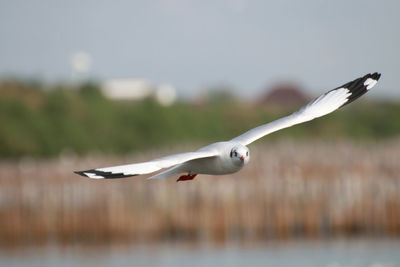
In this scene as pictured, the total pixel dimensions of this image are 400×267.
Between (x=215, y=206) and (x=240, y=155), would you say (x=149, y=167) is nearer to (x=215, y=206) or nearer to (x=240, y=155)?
(x=240, y=155)

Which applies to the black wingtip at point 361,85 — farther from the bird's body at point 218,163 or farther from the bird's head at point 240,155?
the bird's head at point 240,155

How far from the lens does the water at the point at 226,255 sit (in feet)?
76.3

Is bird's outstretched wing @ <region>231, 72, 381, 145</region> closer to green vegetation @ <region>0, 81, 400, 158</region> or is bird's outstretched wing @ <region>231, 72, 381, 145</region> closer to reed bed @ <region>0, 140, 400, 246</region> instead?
reed bed @ <region>0, 140, 400, 246</region>

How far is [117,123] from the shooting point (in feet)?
→ 169

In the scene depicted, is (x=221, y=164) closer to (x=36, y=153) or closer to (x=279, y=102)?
(x=36, y=153)

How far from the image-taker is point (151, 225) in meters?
25.4

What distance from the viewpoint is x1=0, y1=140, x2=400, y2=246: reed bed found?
24.5 metres

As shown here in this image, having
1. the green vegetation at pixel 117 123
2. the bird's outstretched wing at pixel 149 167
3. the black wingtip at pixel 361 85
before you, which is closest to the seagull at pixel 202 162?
the bird's outstretched wing at pixel 149 167

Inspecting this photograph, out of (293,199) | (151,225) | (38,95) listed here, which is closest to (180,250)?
(151,225)

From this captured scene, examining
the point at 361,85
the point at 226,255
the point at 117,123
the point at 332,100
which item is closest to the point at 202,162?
the point at 332,100

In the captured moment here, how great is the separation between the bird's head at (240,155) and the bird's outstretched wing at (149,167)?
19cm

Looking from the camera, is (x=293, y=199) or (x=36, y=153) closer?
(x=293, y=199)

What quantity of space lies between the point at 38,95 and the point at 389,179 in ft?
96.8

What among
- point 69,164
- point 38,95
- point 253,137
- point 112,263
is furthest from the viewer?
point 38,95
